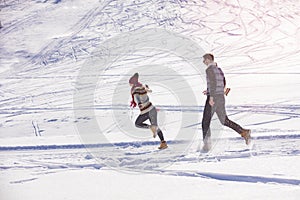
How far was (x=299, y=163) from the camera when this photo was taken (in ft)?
21.4

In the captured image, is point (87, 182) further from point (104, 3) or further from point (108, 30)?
point (104, 3)

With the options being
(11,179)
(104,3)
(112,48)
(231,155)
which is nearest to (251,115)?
(231,155)

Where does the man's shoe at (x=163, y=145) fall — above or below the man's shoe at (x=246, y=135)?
below

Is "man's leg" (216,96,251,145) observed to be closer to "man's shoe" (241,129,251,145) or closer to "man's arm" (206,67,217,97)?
"man's shoe" (241,129,251,145)

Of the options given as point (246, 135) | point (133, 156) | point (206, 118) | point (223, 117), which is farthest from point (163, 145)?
point (246, 135)

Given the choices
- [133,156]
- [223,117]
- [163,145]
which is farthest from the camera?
[163,145]

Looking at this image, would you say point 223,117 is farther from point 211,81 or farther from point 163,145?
point 163,145

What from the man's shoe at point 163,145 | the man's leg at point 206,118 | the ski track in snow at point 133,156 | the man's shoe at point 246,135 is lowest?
the ski track in snow at point 133,156

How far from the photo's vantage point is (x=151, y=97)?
1259cm

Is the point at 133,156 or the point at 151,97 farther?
the point at 151,97

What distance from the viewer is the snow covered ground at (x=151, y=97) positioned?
20.7ft

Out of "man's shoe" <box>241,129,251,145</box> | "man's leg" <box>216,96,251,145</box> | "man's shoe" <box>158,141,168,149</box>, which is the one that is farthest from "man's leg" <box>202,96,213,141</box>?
"man's shoe" <box>158,141,168,149</box>

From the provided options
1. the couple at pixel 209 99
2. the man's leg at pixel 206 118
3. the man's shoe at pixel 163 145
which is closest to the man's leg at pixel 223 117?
the couple at pixel 209 99

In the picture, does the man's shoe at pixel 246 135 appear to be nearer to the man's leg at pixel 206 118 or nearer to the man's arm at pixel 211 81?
the man's leg at pixel 206 118
